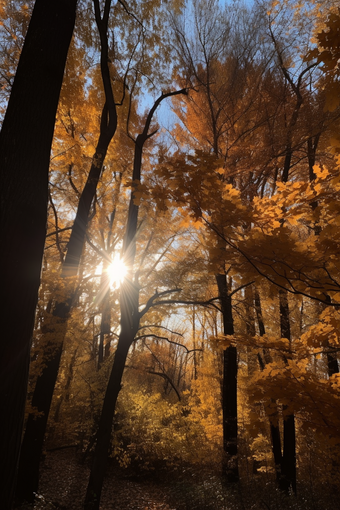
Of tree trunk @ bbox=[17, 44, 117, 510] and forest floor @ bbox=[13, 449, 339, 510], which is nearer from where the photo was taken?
tree trunk @ bbox=[17, 44, 117, 510]

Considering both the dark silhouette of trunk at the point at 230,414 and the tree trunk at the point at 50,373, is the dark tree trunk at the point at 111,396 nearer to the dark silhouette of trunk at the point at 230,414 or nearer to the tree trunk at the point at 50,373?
the tree trunk at the point at 50,373

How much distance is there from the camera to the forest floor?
4.90 meters

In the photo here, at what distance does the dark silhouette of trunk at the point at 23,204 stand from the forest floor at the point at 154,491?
3926 mm

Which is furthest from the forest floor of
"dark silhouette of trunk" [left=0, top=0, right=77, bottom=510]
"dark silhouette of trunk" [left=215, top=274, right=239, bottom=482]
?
"dark silhouette of trunk" [left=0, top=0, right=77, bottom=510]

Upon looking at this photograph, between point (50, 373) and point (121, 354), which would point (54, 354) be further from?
point (121, 354)

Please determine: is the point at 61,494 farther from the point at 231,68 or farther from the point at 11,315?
the point at 231,68

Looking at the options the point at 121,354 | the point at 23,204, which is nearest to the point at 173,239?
the point at 121,354

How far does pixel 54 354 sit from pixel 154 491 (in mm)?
6873

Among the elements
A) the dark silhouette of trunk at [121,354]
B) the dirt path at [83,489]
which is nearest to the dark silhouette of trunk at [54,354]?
the dark silhouette of trunk at [121,354]

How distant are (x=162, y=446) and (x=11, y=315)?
9.93 meters

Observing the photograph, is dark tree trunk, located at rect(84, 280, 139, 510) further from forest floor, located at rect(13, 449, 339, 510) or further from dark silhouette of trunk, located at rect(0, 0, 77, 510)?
dark silhouette of trunk, located at rect(0, 0, 77, 510)

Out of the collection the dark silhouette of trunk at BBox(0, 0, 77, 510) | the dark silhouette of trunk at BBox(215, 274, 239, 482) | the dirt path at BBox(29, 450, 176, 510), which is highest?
the dark silhouette of trunk at BBox(0, 0, 77, 510)

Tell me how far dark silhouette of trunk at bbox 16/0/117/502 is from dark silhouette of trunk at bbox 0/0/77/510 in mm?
2897

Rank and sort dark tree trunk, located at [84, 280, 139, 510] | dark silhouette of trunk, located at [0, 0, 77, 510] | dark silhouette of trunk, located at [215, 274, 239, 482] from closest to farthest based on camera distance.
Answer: dark silhouette of trunk, located at [0, 0, 77, 510] → dark tree trunk, located at [84, 280, 139, 510] → dark silhouette of trunk, located at [215, 274, 239, 482]
